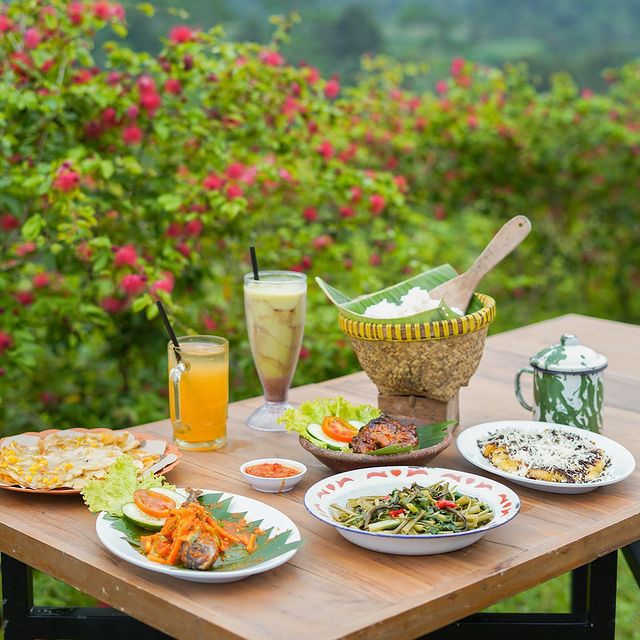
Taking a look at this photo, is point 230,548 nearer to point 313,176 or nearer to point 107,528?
point 107,528

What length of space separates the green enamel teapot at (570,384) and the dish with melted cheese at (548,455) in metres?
0.10

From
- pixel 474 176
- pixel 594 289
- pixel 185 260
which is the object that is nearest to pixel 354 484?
pixel 185 260

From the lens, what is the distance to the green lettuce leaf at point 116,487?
1.48 metres

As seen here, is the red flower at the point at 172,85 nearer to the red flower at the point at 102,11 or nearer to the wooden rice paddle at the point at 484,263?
the red flower at the point at 102,11

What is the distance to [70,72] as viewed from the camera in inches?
111

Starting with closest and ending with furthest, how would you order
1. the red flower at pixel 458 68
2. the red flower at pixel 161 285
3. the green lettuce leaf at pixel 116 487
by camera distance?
the green lettuce leaf at pixel 116 487, the red flower at pixel 161 285, the red flower at pixel 458 68

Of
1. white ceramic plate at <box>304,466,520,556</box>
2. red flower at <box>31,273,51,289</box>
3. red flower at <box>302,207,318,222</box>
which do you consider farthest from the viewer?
red flower at <box>302,207,318,222</box>

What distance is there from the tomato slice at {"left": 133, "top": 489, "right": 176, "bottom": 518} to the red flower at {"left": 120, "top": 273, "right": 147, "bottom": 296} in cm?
121

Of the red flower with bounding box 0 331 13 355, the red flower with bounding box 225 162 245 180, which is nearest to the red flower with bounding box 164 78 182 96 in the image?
the red flower with bounding box 225 162 245 180

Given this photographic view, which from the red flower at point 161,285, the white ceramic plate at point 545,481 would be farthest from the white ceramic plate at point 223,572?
the red flower at point 161,285

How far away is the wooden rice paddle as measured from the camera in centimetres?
191

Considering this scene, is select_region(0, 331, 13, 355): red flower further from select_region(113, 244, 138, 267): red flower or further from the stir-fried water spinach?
the stir-fried water spinach

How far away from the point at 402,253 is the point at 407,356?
161 cm

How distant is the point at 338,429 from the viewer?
1.73 metres
